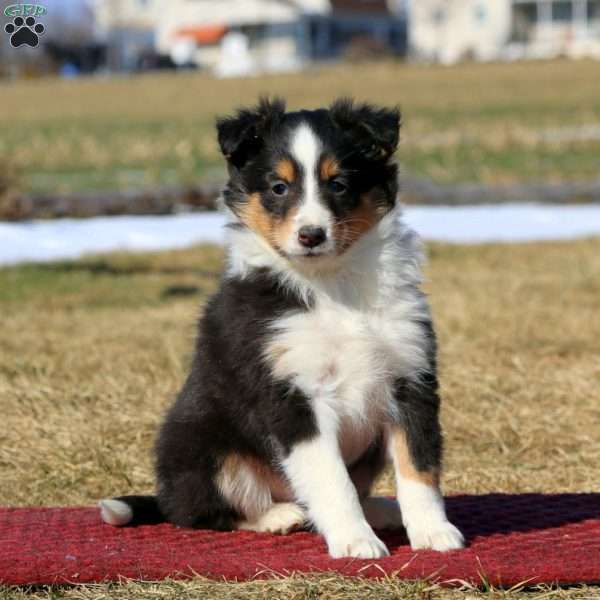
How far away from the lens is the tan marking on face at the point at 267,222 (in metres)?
4.03

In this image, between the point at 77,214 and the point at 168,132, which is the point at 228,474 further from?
the point at 168,132

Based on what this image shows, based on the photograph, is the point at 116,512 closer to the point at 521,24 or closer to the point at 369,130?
the point at 369,130

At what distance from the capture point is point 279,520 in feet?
14.0

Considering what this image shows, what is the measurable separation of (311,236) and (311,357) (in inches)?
14.3

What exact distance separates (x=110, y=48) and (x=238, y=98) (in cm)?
3711

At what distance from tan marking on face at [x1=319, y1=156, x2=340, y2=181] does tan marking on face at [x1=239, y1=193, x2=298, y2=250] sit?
135mm

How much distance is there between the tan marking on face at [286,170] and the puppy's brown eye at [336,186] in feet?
0.37

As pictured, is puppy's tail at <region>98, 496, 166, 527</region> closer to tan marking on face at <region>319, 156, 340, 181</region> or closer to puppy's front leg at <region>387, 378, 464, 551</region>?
puppy's front leg at <region>387, 378, 464, 551</region>

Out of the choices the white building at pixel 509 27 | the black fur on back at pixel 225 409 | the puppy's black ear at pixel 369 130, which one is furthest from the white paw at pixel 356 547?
the white building at pixel 509 27

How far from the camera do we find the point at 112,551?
4.03m

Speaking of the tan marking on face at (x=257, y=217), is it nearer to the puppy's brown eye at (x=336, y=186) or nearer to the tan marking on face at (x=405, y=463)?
the puppy's brown eye at (x=336, y=186)

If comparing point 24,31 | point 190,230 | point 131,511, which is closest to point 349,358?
point 131,511

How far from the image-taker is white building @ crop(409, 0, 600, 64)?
71.9 m

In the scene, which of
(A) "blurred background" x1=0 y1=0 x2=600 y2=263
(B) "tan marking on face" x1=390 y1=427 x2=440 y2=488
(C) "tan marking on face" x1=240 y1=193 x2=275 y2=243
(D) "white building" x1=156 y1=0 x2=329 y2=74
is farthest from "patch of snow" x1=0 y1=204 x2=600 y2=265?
(D) "white building" x1=156 y1=0 x2=329 y2=74
